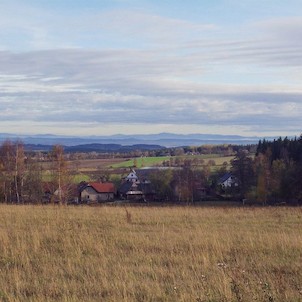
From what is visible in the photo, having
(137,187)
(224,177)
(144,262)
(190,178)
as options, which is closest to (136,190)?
(137,187)

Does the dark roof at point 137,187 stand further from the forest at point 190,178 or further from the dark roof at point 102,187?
the dark roof at point 102,187

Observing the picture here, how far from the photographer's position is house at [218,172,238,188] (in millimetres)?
62600

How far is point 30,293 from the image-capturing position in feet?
21.4

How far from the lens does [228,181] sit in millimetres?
65688

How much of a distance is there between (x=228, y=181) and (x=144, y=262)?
58.3 m

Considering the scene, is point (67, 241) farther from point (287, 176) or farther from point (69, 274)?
point (287, 176)

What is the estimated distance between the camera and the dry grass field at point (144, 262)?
632 centimetres

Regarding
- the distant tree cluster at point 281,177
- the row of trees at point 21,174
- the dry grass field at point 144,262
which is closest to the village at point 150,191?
the distant tree cluster at point 281,177

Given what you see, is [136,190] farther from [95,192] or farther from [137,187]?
[95,192]

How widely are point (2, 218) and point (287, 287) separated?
9687mm

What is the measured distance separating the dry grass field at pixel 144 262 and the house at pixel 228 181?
49.4 metres

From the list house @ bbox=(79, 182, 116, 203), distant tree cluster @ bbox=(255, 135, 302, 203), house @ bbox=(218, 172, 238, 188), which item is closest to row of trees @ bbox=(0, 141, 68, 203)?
house @ bbox=(79, 182, 116, 203)

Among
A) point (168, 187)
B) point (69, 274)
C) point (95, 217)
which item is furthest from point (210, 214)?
point (168, 187)

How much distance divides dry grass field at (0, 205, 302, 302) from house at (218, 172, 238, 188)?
4941cm
